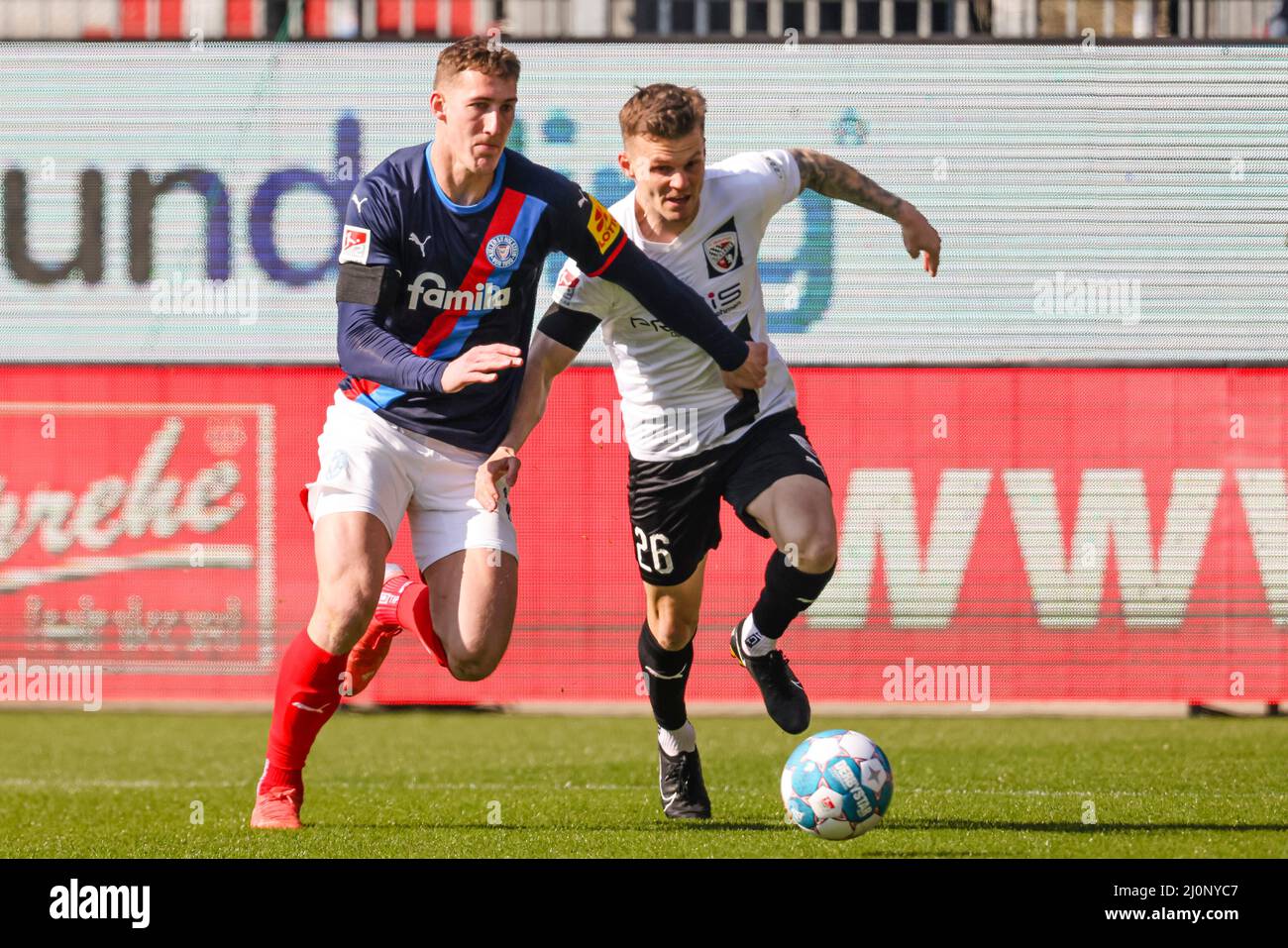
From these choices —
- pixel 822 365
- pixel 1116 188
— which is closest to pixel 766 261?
pixel 822 365

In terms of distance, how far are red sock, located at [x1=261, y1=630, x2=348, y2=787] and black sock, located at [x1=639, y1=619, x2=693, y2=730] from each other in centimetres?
115

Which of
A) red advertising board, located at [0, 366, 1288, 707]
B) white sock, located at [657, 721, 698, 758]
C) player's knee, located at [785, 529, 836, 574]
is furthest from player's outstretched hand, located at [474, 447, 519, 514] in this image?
red advertising board, located at [0, 366, 1288, 707]

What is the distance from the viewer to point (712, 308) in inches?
228

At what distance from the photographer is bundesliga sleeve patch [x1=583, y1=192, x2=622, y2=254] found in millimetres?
5375

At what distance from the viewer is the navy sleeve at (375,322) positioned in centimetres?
496

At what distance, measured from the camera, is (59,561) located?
9781 mm

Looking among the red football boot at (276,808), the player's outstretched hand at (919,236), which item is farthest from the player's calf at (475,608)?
the player's outstretched hand at (919,236)

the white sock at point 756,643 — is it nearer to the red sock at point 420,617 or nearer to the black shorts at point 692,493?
the black shorts at point 692,493

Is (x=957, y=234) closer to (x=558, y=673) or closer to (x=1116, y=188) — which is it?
(x=1116, y=188)

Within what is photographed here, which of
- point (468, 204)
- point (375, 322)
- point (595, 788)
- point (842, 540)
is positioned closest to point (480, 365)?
point (375, 322)

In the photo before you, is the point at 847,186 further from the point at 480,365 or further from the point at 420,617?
the point at 420,617

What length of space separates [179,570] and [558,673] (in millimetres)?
2324

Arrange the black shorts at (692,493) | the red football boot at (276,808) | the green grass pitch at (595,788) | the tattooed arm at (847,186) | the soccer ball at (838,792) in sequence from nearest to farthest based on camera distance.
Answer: the soccer ball at (838,792), the green grass pitch at (595,788), the red football boot at (276,808), the black shorts at (692,493), the tattooed arm at (847,186)

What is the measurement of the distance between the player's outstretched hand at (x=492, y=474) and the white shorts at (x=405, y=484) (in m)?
0.15
